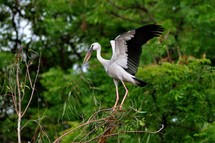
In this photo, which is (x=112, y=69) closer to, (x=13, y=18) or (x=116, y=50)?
(x=116, y=50)

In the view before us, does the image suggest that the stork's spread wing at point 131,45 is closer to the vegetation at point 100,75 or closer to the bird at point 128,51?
the bird at point 128,51

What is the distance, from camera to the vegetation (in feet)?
35.6

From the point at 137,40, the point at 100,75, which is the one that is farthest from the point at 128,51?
the point at 100,75

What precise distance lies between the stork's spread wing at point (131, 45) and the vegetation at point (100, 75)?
0.57 m

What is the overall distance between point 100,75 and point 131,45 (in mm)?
7067

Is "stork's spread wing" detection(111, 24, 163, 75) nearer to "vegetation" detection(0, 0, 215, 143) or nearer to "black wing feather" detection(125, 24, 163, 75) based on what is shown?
"black wing feather" detection(125, 24, 163, 75)

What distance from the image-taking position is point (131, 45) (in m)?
11.7

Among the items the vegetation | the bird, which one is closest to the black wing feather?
the bird

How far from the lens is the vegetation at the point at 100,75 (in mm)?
10852

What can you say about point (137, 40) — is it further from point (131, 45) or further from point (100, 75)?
point (100, 75)

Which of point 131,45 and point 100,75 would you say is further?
point 100,75

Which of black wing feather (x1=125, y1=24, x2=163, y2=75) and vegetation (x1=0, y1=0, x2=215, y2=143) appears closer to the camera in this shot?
vegetation (x1=0, y1=0, x2=215, y2=143)

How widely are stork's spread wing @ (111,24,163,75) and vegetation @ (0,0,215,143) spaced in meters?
0.57

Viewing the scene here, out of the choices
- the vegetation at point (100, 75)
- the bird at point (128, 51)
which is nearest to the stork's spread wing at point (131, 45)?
the bird at point (128, 51)
